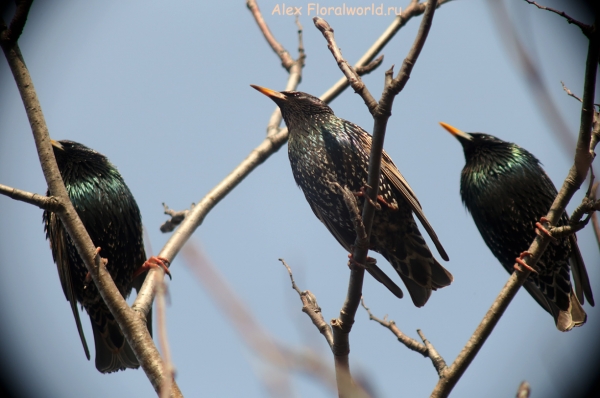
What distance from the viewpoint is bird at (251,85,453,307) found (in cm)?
418

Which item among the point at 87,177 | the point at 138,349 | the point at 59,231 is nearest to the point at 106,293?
the point at 138,349

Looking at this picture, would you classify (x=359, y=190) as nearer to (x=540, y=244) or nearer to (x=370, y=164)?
(x=370, y=164)

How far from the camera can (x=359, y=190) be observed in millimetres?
4105

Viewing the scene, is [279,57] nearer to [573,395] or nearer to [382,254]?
[382,254]

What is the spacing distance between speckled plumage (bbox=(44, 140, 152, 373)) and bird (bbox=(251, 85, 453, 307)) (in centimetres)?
135

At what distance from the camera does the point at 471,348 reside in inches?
122

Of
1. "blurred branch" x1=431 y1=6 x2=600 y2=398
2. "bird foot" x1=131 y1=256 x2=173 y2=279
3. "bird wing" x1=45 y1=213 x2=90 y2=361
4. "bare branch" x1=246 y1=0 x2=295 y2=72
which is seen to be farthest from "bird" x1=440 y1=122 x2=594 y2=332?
"bird wing" x1=45 y1=213 x2=90 y2=361

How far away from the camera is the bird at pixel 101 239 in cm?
445

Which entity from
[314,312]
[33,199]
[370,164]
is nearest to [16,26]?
[33,199]

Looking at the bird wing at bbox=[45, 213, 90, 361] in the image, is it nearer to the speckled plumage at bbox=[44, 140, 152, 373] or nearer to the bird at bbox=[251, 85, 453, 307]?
the speckled plumage at bbox=[44, 140, 152, 373]

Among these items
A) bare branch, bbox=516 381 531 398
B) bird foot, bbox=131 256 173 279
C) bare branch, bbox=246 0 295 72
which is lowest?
bare branch, bbox=516 381 531 398

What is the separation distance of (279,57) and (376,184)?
2955 millimetres

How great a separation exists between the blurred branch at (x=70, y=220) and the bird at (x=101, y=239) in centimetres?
125

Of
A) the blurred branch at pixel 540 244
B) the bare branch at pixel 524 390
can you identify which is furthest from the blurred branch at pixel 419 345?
the bare branch at pixel 524 390
